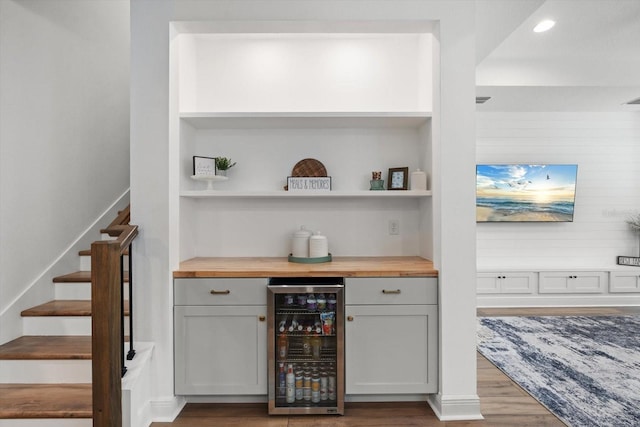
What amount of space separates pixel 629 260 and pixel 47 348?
653 centimetres

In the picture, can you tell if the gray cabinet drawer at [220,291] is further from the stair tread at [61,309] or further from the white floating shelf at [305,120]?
the white floating shelf at [305,120]

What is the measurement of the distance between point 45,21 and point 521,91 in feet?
15.1

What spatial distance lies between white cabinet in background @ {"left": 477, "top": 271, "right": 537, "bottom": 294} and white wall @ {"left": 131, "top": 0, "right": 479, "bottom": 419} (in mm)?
3012

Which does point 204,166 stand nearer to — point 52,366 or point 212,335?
point 212,335

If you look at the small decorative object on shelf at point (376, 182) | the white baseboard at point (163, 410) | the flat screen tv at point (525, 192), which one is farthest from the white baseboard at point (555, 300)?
the white baseboard at point (163, 410)

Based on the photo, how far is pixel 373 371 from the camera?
254cm

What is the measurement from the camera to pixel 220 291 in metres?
2.51

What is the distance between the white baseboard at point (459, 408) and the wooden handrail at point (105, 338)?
5.96 feet

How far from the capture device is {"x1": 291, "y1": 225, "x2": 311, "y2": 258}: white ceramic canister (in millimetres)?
2857

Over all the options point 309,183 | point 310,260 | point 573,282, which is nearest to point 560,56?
point 573,282

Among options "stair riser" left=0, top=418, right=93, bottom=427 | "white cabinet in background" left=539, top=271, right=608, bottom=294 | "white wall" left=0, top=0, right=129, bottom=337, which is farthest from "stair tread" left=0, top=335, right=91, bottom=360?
"white cabinet in background" left=539, top=271, right=608, bottom=294

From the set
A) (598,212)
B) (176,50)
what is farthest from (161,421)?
(598,212)

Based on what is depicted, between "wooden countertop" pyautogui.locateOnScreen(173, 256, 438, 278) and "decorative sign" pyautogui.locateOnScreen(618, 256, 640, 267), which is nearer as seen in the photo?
"wooden countertop" pyautogui.locateOnScreen(173, 256, 438, 278)

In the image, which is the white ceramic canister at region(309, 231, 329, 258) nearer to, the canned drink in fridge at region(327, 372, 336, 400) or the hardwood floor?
the canned drink in fridge at region(327, 372, 336, 400)
